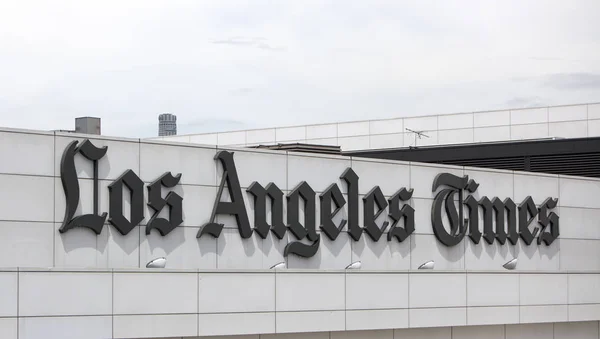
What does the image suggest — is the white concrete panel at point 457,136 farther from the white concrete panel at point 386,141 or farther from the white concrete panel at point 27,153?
the white concrete panel at point 27,153

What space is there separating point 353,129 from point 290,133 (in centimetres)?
451

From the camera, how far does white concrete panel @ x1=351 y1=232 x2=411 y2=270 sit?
97.7 ft

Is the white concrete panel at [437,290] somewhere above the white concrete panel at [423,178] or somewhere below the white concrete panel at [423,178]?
below

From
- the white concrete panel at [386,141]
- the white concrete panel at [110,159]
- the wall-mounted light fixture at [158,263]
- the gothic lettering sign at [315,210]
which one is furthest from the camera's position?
the white concrete panel at [386,141]

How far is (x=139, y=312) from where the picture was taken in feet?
75.6

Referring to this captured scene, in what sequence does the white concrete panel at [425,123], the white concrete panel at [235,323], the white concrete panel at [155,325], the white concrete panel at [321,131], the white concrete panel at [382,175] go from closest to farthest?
the white concrete panel at [155,325] < the white concrete panel at [235,323] < the white concrete panel at [382,175] < the white concrete panel at [425,123] < the white concrete panel at [321,131]

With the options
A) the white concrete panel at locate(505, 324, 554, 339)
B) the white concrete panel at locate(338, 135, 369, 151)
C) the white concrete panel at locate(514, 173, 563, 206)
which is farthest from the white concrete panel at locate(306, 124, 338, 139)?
the white concrete panel at locate(505, 324, 554, 339)

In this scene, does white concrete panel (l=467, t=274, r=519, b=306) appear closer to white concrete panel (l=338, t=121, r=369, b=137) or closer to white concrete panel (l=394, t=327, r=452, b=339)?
white concrete panel (l=394, t=327, r=452, b=339)

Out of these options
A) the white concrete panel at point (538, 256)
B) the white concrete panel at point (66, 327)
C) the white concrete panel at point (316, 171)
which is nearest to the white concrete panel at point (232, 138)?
the white concrete panel at point (538, 256)

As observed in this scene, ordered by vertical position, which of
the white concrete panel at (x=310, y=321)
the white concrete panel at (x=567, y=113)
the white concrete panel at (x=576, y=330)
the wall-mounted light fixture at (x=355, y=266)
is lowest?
the white concrete panel at (x=576, y=330)

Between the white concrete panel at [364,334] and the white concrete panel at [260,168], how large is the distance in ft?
13.1

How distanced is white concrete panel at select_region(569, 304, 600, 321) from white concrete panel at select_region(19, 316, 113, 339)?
16162mm

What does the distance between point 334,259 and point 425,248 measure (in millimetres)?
3569

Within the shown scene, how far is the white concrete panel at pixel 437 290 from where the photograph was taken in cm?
2872
